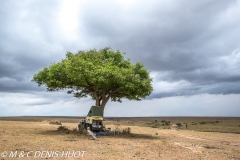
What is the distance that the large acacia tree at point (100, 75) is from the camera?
27500 mm

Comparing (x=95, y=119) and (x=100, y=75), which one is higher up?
(x=100, y=75)

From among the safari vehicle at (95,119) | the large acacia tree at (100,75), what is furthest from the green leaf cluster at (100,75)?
the safari vehicle at (95,119)

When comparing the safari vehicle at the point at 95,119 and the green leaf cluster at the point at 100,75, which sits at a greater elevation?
the green leaf cluster at the point at 100,75

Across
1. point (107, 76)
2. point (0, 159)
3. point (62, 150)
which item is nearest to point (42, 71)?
point (107, 76)

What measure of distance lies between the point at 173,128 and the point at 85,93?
79.0ft

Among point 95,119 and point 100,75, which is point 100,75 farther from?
point 95,119

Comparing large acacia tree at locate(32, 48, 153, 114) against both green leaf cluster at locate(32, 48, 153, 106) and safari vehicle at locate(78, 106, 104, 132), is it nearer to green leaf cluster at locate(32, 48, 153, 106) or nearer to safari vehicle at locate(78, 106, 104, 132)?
green leaf cluster at locate(32, 48, 153, 106)

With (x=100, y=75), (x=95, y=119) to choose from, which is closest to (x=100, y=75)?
(x=100, y=75)

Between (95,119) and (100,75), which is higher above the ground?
(100,75)

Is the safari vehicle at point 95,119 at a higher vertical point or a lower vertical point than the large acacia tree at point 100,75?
lower

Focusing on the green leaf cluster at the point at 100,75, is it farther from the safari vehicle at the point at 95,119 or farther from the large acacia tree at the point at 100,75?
the safari vehicle at the point at 95,119

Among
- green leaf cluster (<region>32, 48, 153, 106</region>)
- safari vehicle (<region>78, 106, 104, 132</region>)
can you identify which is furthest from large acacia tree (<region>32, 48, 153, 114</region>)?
safari vehicle (<region>78, 106, 104, 132</region>)

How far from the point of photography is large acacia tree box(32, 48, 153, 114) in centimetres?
2750

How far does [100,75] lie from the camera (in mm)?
27281
